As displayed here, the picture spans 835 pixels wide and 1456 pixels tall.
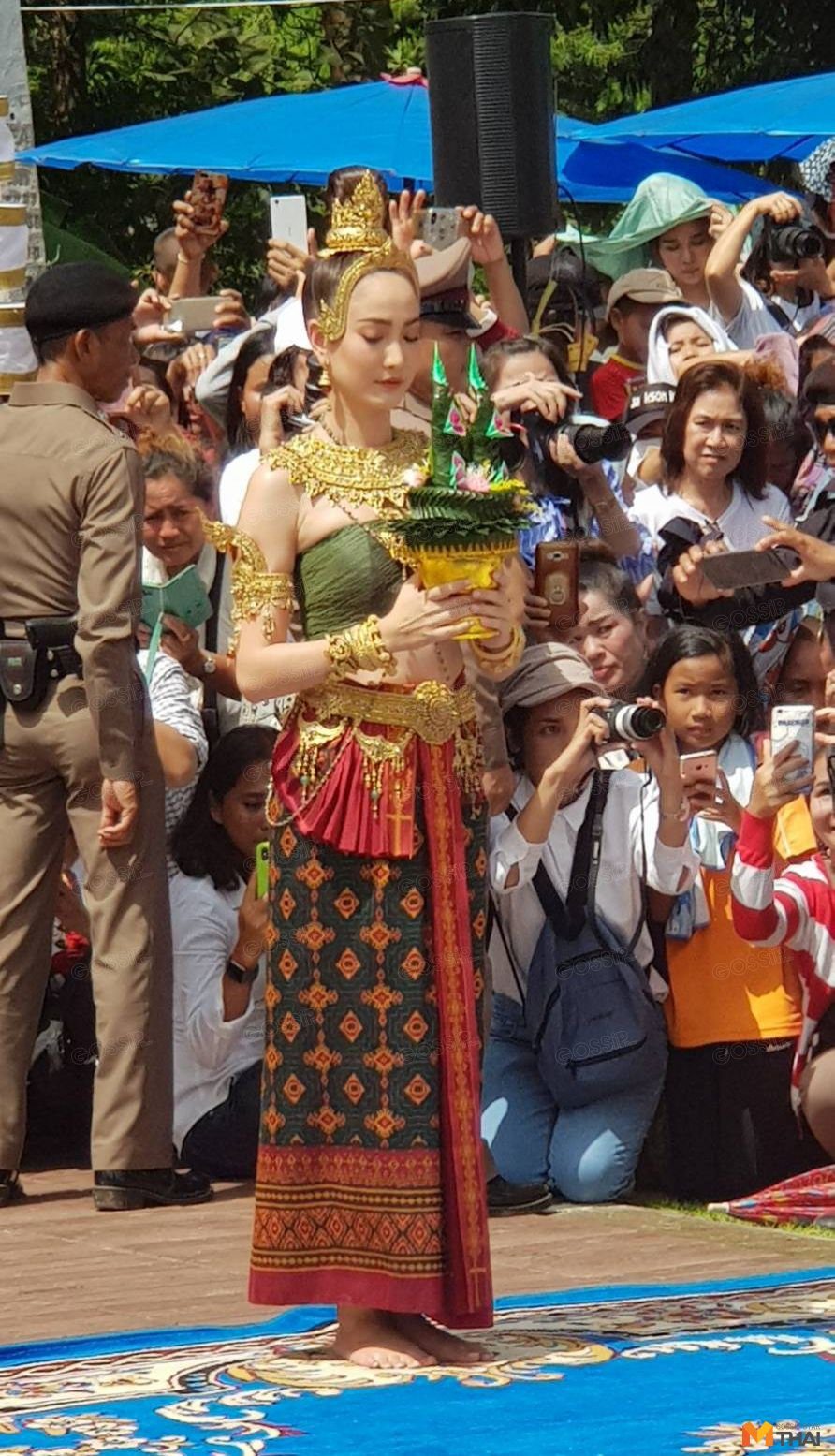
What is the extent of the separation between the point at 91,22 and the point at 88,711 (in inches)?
573

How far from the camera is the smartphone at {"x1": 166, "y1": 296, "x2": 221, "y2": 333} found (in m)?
9.95

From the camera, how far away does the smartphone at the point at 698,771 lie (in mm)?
6598

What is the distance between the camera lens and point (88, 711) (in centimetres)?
677

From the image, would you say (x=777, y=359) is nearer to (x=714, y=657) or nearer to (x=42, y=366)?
(x=714, y=657)

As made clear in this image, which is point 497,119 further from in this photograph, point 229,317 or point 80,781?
point 80,781

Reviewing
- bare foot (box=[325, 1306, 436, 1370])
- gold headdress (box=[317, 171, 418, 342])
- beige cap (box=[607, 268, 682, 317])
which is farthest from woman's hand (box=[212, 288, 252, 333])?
bare foot (box=[325, 1306, 436, 1370])

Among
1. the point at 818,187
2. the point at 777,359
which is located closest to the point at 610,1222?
the point at 777,359

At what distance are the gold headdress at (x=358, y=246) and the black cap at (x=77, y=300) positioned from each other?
194cm

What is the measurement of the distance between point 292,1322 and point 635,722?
165 centimetres

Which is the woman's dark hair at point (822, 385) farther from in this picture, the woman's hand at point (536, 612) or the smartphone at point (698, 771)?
the smartphone at point (698, 771)

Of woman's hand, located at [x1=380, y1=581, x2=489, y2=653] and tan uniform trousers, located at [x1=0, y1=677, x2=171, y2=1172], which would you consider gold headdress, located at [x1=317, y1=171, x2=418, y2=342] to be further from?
tan uniform trousers, located at [x1=0, y1=677, x2=171, y2=1172]

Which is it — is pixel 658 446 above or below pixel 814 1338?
above

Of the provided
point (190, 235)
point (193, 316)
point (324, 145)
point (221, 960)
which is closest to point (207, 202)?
point (190, 235)

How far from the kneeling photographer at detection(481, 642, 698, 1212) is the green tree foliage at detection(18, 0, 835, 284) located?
12.9 meters
